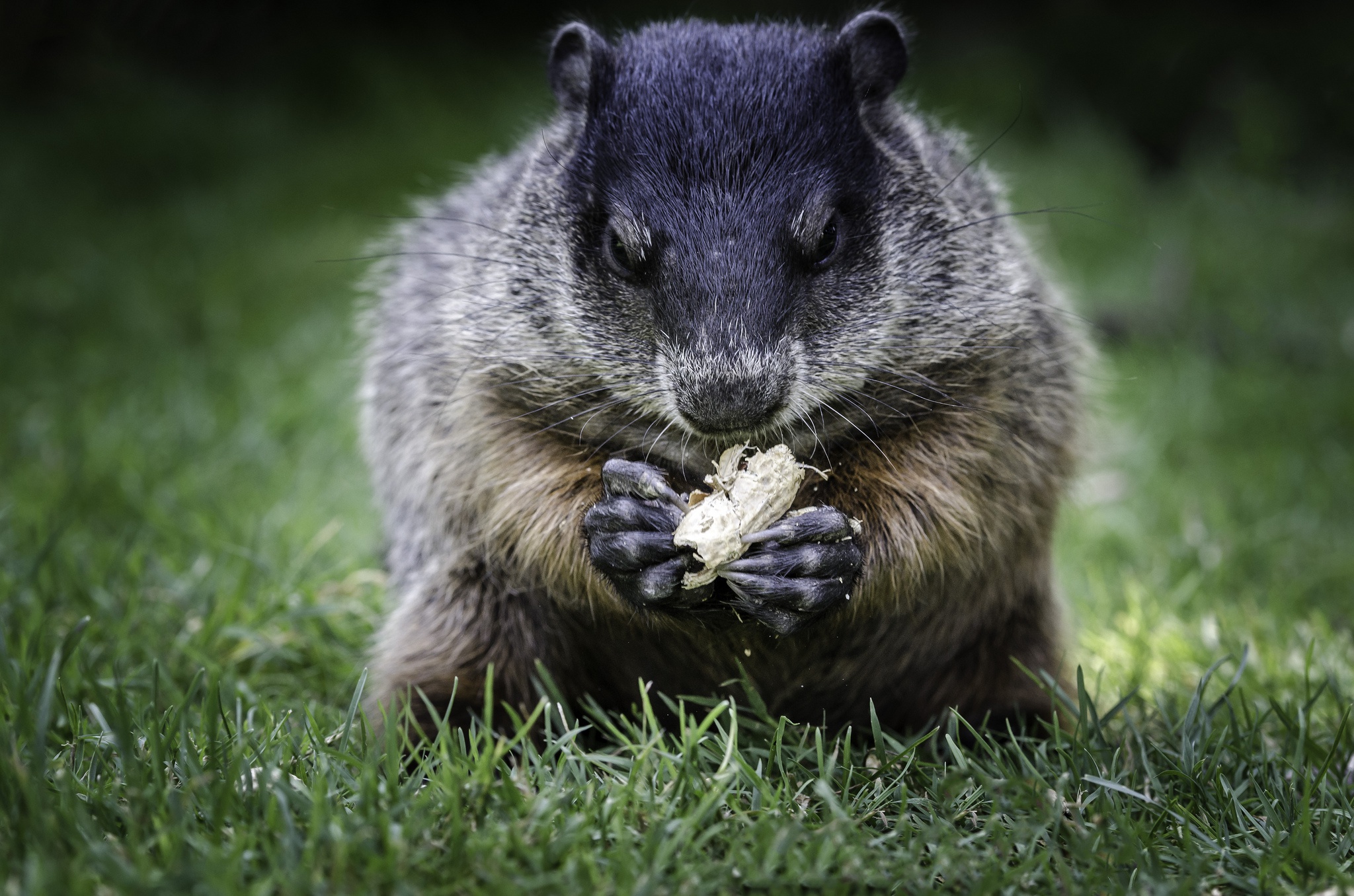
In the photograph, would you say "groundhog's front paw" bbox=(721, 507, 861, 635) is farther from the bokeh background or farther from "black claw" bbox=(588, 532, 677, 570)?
the bokeh background

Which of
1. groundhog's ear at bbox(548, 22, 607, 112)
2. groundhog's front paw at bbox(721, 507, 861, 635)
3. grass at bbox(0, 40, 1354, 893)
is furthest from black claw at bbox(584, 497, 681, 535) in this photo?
groundhog's ear at bbox(548, 22, 607, 112)

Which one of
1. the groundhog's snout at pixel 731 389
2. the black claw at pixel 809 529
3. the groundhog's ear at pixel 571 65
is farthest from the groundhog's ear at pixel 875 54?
the black claw at pixel 809 529

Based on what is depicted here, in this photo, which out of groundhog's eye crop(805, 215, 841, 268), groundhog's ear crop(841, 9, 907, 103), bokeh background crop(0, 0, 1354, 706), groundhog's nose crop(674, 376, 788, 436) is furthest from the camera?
bokeh background crop(0, 0, 1354, 706)

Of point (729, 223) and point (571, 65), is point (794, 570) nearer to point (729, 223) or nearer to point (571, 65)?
point (729, 223)

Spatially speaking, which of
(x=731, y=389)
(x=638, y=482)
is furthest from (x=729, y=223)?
(x=638, y=482)

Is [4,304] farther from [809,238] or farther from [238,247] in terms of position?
[809,238]

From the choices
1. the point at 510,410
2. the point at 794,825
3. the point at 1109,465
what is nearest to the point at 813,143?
the point at 510,410
